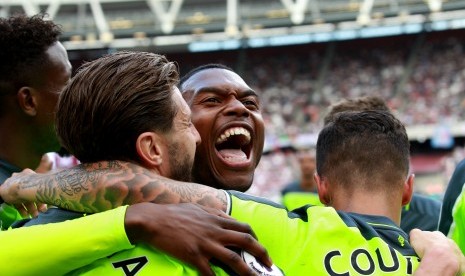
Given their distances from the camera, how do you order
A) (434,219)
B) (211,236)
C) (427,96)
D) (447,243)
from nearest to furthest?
1. (211,236)
2. (447,243)
3. (434,219)
4. (427,96)

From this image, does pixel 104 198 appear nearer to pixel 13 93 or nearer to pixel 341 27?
pixel 13 93

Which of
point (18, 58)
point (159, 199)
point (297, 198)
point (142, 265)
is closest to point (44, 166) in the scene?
point (18, 58)

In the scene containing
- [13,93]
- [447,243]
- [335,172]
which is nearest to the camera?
[447,243]

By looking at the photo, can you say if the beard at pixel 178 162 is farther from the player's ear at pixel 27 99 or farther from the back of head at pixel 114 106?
the player's ear at pixel 27 99

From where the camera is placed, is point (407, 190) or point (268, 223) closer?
point (268, 223)

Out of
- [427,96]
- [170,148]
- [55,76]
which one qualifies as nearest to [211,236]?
[170,148]

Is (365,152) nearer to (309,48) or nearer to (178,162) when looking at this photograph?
(178,162)

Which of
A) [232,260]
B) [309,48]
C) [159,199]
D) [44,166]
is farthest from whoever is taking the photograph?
[309,48]

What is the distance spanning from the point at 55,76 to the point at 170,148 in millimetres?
1376

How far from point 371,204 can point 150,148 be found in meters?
0.84

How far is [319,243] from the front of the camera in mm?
2029

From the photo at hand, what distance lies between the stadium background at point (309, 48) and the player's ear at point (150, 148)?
83.6 feet

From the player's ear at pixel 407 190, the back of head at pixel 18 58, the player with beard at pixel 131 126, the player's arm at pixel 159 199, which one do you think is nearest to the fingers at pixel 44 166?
the back of head at pixel 18 58

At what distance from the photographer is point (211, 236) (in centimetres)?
179
